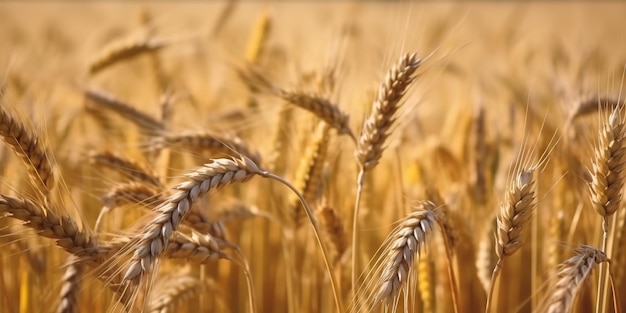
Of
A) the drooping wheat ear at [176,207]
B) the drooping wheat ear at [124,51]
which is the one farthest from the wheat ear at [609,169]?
the drooping wheat ear at [124,51]

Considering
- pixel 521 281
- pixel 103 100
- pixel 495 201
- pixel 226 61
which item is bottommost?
pixel 521 281

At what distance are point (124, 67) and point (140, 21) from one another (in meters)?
0.99

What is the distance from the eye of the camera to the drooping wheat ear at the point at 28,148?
123 centimetres

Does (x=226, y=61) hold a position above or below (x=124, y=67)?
below

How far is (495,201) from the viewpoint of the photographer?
2.05 meters

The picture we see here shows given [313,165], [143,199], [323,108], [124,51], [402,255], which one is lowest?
[402,255]

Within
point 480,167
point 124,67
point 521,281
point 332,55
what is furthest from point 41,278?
point 124,67

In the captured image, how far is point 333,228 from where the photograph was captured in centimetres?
155

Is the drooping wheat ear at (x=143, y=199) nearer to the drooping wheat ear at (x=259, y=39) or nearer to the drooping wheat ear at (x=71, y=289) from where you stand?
the drooping wheat ear at (x=71, y=289)

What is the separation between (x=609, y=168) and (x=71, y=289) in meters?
1.10

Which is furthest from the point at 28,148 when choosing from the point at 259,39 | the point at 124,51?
the point at 259,39

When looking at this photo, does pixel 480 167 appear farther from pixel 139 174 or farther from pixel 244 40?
pixel 244 40

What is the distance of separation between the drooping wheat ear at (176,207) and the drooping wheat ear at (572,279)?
0.57 metres

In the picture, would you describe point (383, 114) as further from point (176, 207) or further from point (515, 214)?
point (176, 207)
